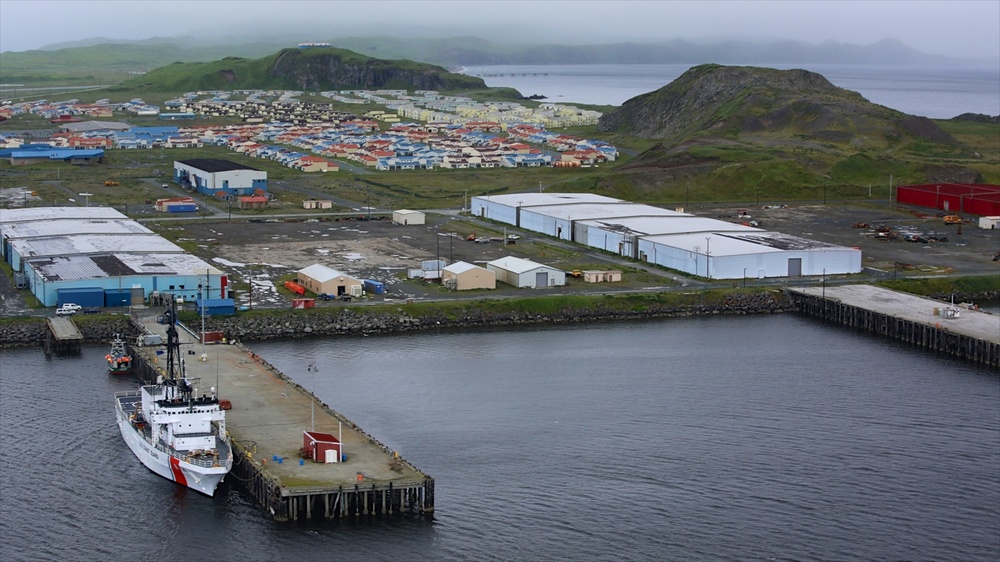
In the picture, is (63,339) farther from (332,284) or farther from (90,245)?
(90,245)

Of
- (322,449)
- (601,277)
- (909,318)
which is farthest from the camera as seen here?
(601,277)

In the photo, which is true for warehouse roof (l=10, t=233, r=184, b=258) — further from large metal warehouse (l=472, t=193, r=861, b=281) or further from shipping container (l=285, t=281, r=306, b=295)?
large metal warehouse (l=472, t=193, r=861, b=281)

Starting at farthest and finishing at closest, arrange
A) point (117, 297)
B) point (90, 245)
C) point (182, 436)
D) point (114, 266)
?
point (90, 245), point (114, 266), point (117, 297), point (182, 436)

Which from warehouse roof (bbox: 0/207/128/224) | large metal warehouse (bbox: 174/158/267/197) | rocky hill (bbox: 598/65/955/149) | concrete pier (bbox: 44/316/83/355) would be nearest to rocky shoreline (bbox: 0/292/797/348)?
concrete pier (bbox: 44/316/83/355)

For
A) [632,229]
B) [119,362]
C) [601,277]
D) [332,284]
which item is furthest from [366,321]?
[632,229]

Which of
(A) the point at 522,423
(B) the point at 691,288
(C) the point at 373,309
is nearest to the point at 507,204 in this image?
(B) the point at 691,288

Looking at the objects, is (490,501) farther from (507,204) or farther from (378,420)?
(507,204)

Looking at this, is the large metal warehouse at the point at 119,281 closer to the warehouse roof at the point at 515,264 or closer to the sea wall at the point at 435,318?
the sea wall at the point at 435,318
